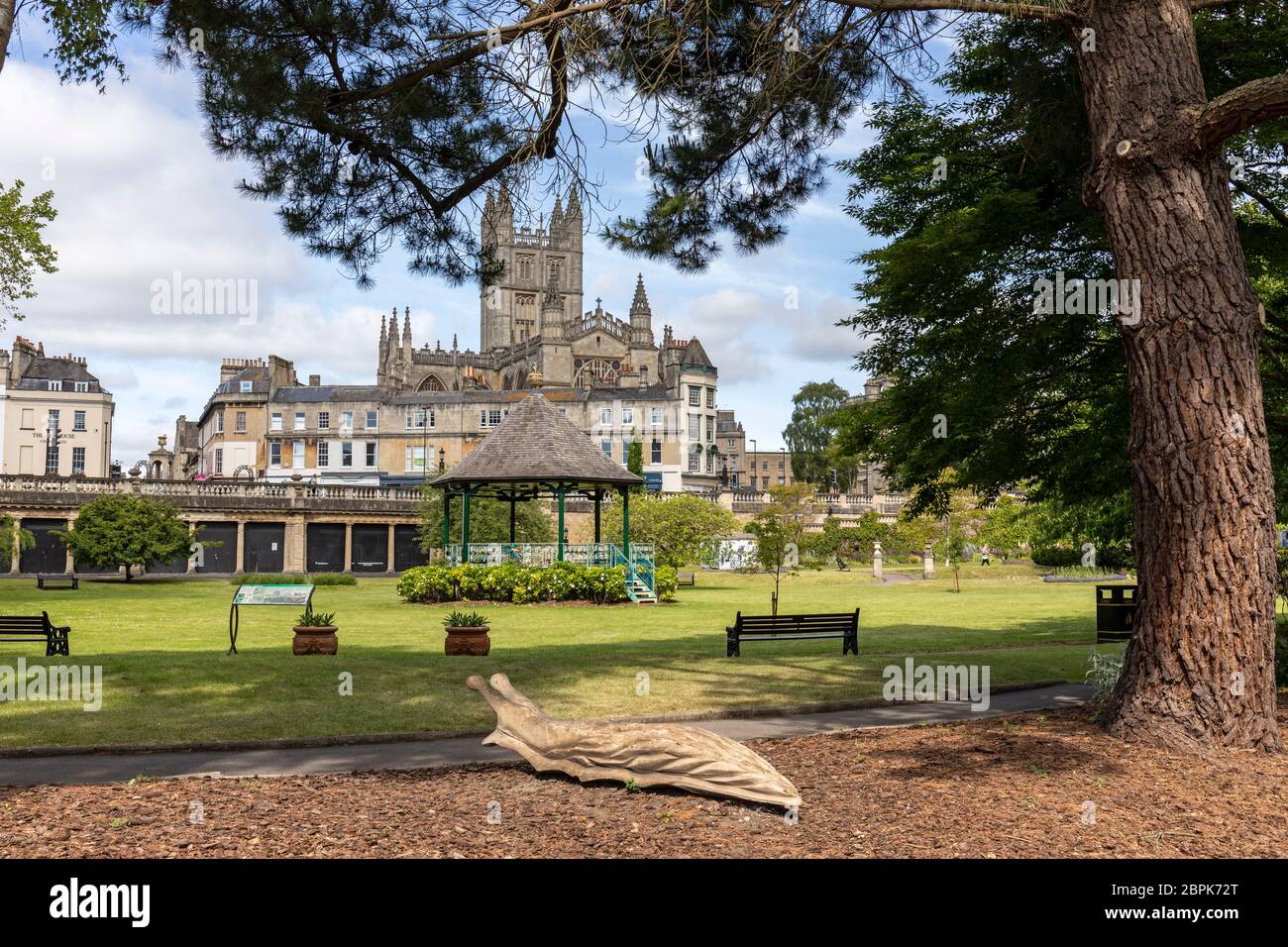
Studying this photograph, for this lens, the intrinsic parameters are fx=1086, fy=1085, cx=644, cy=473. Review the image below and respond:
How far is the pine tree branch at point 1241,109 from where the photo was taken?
28.3ft

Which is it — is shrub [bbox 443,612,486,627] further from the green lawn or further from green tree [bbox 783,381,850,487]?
green tree [bbox 783,381,850,487]

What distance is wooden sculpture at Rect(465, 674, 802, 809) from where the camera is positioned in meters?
7.45

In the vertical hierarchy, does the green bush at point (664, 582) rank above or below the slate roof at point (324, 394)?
below

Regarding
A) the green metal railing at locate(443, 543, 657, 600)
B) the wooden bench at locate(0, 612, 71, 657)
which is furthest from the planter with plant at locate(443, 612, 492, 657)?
the green metal railing at locate(443, 543, 657, 600)

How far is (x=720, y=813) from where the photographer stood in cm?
724

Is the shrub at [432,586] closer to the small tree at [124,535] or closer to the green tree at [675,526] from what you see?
the green tree at [675,526]

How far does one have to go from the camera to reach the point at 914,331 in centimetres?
1551

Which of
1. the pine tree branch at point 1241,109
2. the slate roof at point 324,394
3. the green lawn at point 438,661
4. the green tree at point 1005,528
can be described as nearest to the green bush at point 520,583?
the green lawn at point 438,661

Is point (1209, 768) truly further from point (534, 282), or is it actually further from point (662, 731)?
point (534, 282)

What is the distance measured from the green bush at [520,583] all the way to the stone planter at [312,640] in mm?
15052

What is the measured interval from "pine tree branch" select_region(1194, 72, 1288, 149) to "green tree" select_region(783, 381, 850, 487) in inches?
3875

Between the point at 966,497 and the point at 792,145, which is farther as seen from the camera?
the point at 966,497
